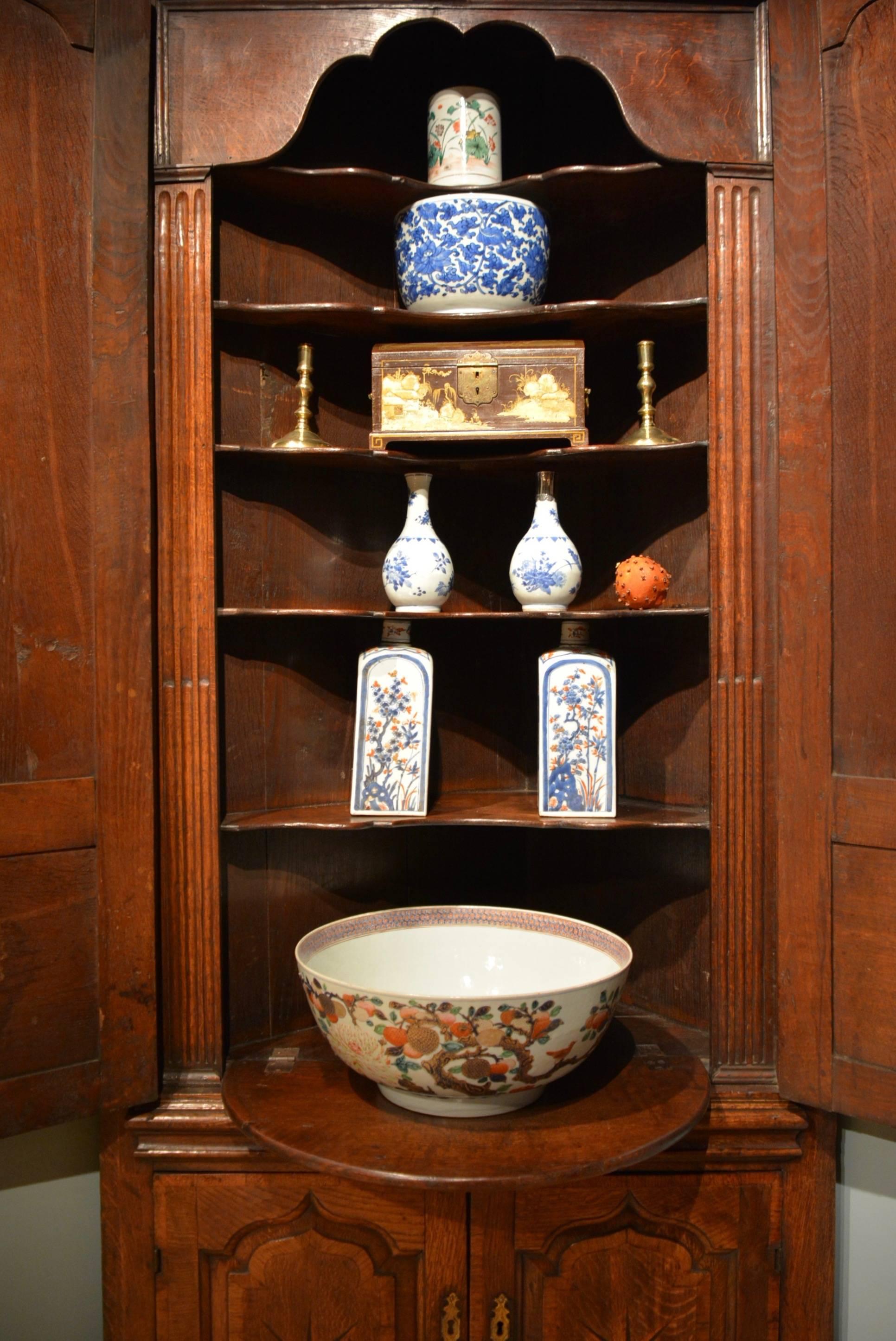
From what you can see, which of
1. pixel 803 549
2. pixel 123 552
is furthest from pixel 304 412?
pixel 803 549

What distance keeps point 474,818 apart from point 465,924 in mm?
202

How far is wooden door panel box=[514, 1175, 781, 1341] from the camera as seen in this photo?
1.28m

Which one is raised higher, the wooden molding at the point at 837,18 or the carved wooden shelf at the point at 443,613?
the wooden molding at the point at 837,18

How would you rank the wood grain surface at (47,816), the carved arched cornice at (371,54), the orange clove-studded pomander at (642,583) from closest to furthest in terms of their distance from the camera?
the wood grain surface at (47,816) → the carved arched cornice at (371,54) → the orange clove-studded pomander at (642,583)

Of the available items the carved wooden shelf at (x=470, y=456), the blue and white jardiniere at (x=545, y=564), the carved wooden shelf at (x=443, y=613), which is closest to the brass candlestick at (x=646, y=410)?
the carved wooden shelf at (x=470, y=456)

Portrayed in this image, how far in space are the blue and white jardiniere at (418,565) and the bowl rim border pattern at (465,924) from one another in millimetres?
467

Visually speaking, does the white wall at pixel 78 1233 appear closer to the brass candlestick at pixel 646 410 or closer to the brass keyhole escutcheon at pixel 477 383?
the brass candlestick at pixel 646 410

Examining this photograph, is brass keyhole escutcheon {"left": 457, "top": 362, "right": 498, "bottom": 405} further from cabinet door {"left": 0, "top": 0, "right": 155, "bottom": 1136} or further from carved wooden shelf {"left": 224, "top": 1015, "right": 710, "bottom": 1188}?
carved wooden shelf {"left": 224, "top": 1015, "right": 710, "bottom": 1188}

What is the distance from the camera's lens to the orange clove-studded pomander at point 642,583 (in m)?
1.41

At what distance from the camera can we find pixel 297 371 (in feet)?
4.88

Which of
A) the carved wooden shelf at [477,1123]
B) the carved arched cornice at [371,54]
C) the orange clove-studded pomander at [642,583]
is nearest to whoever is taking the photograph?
the carved wooden shelf at [477,1123]

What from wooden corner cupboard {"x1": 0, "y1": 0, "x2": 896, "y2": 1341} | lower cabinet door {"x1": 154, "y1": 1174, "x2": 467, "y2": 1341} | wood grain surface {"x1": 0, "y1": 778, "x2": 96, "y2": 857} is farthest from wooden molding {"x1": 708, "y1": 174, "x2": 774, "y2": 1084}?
wood grain surface {"x1": 0, "y1": 778, "x2": 96, "y2": 857}

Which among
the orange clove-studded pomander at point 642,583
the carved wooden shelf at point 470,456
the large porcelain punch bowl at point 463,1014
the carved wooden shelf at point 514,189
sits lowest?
the large porcelain punch bowl at point 463,1014

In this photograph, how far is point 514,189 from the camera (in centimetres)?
144
